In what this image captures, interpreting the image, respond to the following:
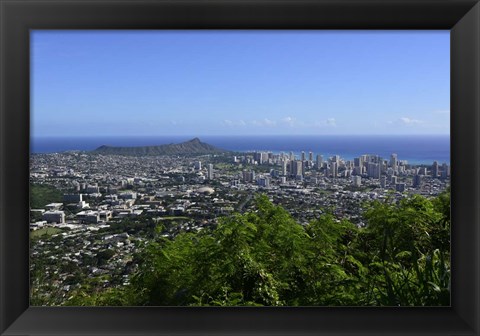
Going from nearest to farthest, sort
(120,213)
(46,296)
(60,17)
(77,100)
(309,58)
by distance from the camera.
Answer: (60,17)
(46,296)
(120,213)
(77,100)
(309,58)

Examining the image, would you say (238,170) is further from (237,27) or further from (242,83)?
(237,27)

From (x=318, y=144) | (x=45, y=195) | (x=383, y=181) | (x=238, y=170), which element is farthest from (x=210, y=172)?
(x=383, y=181)

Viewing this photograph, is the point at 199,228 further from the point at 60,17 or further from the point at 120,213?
the point at 60,17

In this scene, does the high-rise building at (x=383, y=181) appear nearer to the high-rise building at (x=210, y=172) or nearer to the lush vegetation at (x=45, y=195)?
the high-rise building at (x=210, y=172)

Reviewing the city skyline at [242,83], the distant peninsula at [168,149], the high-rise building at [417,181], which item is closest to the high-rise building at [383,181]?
the high-rise building at [417,181]

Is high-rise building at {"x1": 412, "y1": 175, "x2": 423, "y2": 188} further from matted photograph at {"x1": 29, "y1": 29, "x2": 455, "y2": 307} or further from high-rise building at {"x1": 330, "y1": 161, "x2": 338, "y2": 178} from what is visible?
high-rise building at {"x1": 330, "y1": 161, "x2": 338, "y2": 178}
